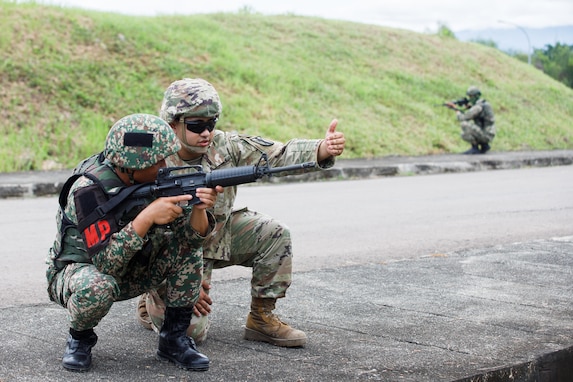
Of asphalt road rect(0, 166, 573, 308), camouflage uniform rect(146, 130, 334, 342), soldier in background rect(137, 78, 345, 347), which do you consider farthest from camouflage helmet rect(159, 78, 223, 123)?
asphalt road rect(0, 166, 573, 308)

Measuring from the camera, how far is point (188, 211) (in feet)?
12.3

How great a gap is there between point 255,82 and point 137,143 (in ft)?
55.6

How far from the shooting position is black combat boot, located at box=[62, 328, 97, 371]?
11.8 feet

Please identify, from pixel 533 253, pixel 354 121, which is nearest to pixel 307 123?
pixel 354 121

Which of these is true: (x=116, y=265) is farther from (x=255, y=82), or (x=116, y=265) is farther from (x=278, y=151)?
(x=255, y=82)

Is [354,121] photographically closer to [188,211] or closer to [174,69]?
[174,69]

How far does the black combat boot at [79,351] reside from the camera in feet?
11.8

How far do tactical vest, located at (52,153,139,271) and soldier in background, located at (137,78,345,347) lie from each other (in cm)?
50

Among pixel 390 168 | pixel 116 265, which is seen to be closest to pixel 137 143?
pixel 116 265

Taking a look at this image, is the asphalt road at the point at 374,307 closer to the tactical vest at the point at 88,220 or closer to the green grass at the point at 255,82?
the tactical vest at the point at 88,220

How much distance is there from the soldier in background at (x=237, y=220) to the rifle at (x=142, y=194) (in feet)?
1.66

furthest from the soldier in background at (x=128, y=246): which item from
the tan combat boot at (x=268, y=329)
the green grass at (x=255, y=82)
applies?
the green grass at (x=255, y=82)

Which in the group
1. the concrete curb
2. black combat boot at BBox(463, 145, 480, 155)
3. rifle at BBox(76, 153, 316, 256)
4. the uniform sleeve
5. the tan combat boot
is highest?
the uniform sleeve

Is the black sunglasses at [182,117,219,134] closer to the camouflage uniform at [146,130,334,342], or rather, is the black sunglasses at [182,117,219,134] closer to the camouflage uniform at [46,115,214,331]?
the camouflage uniform at [146,130,334,342]
